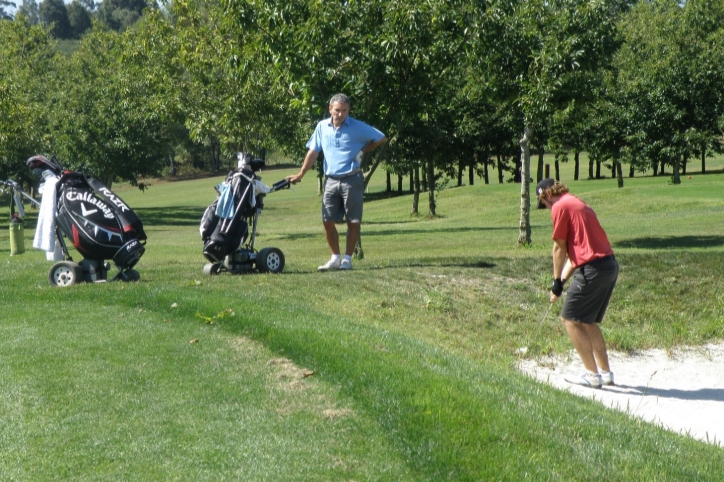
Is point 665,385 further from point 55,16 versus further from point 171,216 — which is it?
point 55,16

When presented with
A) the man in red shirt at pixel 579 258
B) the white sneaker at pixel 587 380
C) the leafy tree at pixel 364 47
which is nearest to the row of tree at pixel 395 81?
the leafy tree at pixel 364 47

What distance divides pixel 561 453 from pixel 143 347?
394 centimetres

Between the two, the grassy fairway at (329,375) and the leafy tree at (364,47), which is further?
the leafy tree at (364,47)

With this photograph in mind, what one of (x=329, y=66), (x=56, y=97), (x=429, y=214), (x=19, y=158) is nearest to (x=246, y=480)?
(x=329, y=66)

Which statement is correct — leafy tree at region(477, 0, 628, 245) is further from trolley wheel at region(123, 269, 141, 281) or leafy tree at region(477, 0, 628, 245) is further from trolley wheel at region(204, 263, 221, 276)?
trolley wheel at region(123, 269, 141, 281)

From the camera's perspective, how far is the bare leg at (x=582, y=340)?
29.8 ft

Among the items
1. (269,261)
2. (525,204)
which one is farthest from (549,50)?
(269,261)

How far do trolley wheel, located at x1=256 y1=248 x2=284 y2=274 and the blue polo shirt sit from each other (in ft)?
4.44

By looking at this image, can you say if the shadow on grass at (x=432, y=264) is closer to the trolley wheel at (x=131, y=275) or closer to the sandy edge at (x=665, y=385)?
the trolley wheel at (x=131, y=275)

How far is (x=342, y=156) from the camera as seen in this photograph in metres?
12.2

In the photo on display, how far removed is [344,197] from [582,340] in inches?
168

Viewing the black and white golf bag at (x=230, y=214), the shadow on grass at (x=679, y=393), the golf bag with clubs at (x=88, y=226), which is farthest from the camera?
the black and white golf bag at (x=230, y=214)

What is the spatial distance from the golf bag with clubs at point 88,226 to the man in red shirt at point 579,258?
521cm

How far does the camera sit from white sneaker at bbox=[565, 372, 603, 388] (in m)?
9.37
